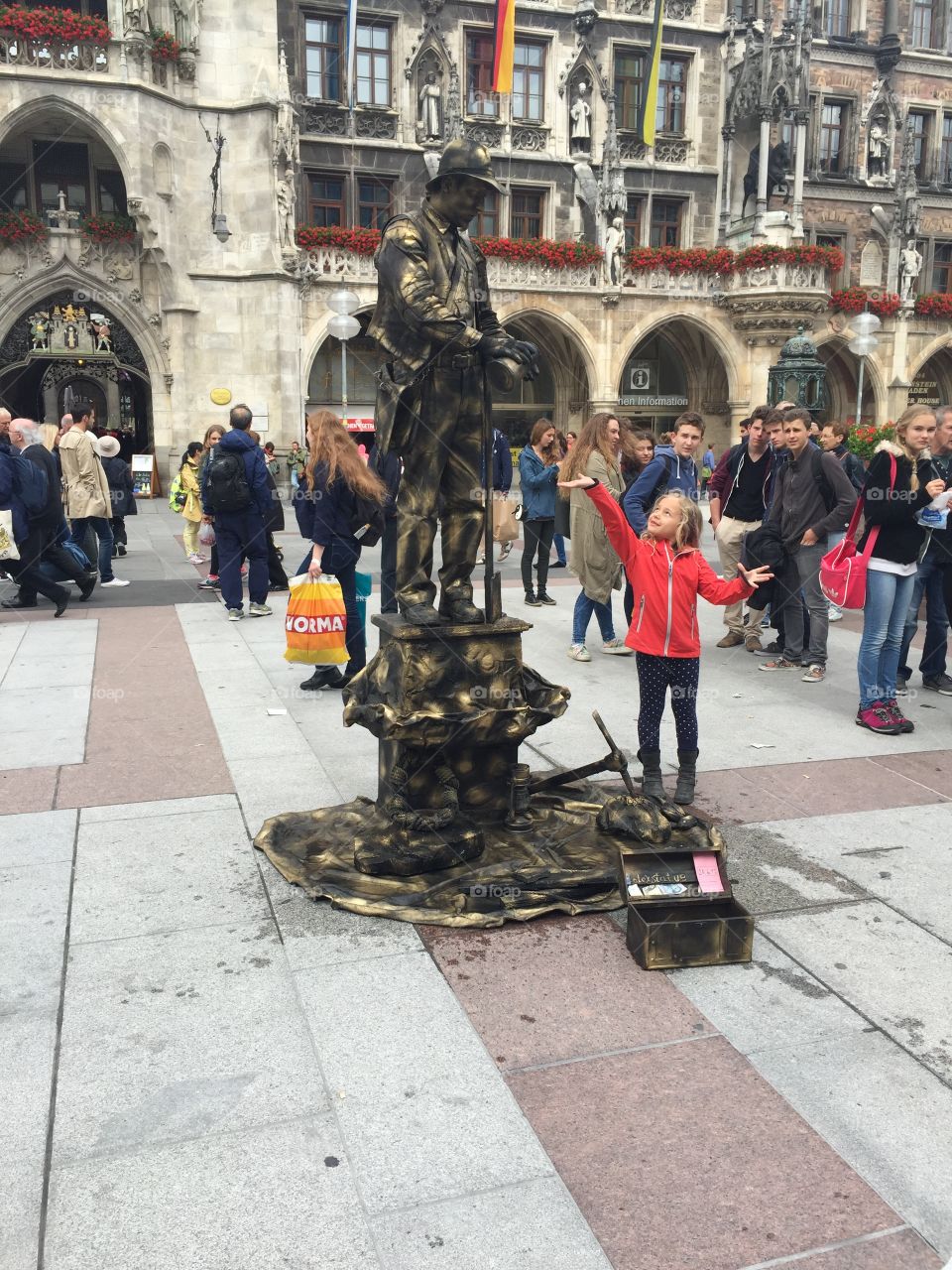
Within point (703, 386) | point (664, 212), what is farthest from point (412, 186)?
point (703, 386)

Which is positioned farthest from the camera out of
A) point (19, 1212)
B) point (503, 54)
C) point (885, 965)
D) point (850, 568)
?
point (503, 54)

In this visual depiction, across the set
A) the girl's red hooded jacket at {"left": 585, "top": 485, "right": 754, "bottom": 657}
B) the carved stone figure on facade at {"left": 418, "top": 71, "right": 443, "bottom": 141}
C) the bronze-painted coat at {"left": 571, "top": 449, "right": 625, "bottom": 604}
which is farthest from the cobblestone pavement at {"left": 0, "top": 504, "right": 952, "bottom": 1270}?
the carved stone figure on facade at {"left": 418, "top": 71, "right": 443, "bottom": 141}

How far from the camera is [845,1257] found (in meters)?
2.37

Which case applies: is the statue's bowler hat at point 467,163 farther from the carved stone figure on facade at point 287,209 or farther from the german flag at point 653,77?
the german flag at point 653,77

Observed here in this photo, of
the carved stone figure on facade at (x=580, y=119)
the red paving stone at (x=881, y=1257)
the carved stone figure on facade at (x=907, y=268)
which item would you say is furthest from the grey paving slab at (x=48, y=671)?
the carved stone figure on facade at (x=907, y=268)

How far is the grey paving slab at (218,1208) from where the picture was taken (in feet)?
7.72

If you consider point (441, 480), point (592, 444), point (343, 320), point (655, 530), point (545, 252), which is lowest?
point (655, 530)

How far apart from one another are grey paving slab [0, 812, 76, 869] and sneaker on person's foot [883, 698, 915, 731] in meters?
4.78

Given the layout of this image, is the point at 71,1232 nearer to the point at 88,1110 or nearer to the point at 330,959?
the point at 88,1110

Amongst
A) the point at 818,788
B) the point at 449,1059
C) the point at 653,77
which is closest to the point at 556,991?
the point at 449,1059

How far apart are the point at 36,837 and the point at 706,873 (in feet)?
9.76

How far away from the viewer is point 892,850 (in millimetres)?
4711

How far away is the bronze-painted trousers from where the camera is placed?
4.45 m

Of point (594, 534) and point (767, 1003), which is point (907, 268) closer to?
point (594, 534)
